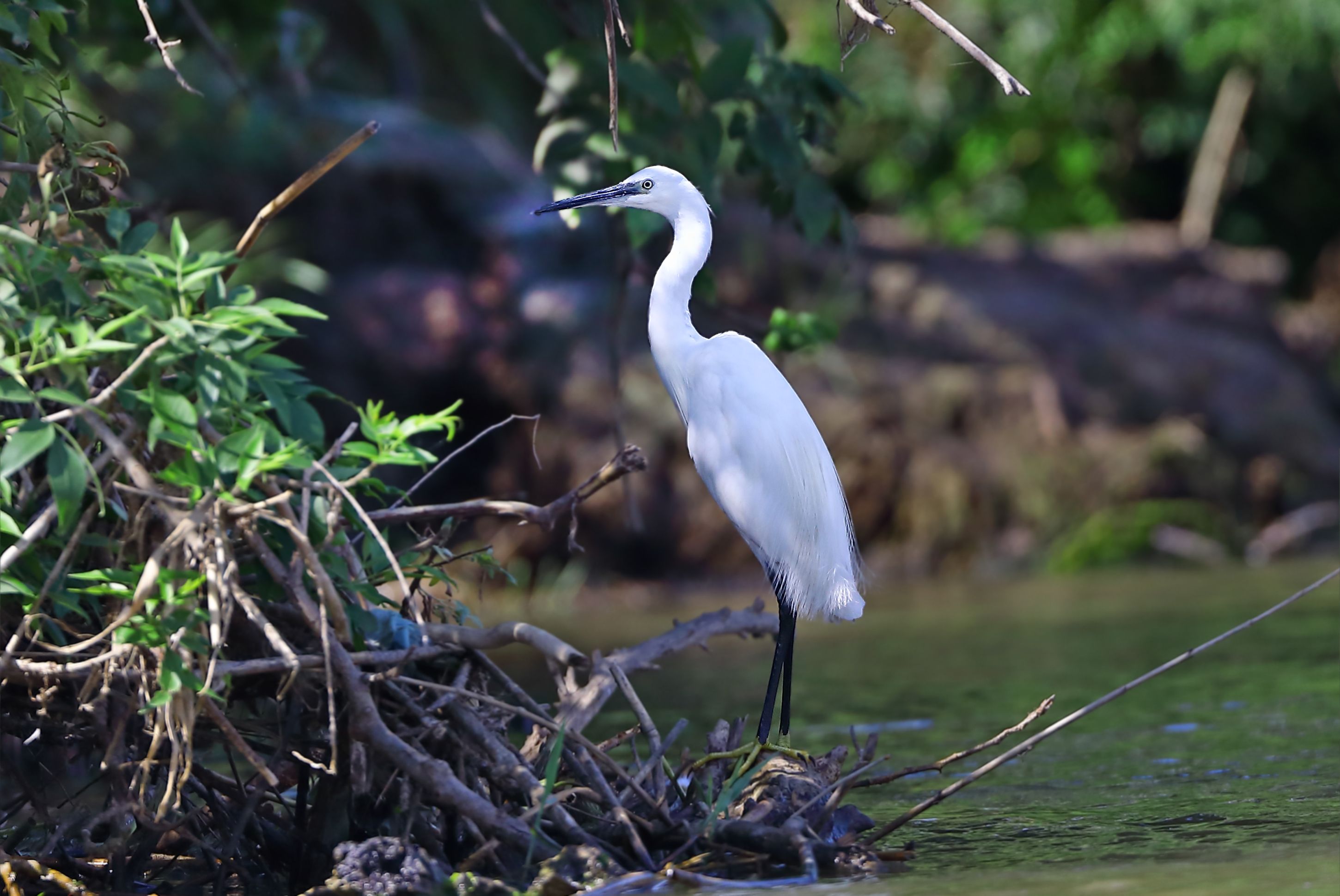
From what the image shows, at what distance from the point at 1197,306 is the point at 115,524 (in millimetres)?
12427

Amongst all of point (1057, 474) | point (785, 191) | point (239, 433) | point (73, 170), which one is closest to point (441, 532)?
point (239, 433)

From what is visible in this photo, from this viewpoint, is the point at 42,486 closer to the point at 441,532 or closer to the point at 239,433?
the point at 239,433

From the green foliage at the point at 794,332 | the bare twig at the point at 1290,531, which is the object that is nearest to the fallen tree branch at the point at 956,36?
the green foliage at the point at 794,332

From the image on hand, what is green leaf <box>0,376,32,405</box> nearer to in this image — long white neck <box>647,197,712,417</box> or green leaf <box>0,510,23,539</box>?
green leaf <box>0,510,23,539</box>

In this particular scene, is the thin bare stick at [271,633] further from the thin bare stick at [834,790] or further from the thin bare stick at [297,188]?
the thin bare stick at [834,790]

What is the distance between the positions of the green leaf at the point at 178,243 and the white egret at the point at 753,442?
1.67 metres

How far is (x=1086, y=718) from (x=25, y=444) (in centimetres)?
420

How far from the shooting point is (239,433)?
2.88m

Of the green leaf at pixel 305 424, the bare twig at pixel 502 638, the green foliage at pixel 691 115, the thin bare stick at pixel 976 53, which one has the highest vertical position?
the thin bare stick at pixel 976 53

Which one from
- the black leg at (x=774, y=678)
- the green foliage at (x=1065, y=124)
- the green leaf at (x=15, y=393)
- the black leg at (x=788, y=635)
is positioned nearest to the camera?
the green leaf at (x=15, y=393)

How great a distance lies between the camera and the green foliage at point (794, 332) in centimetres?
483

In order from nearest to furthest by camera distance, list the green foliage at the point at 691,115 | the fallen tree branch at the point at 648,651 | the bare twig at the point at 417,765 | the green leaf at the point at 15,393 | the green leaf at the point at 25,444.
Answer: the green leaf at the point at 25,444, the green leaf at the point at 15,393, the bare twig at the point at 417,765, the fallen tree branch at the point at 648,651, the green foliage at the point at 691,115

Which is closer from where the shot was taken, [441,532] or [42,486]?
[42,486]

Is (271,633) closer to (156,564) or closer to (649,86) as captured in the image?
(156,564)
